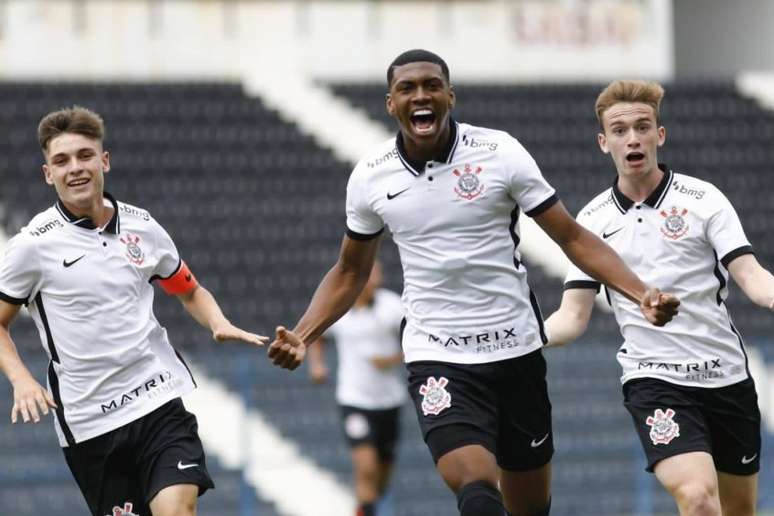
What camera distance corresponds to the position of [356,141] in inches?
806

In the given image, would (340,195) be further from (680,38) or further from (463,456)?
(463,456)

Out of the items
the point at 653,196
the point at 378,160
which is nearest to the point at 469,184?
the point at 378,160

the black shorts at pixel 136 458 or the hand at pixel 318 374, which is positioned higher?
the black shorts at pixel 136 458

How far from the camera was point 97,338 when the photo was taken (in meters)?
7.09

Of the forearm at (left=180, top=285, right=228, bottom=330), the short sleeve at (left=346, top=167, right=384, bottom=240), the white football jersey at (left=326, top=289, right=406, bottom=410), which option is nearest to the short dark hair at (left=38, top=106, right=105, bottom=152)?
the forearm at (left=180, top=285, right=228, bottom=330)

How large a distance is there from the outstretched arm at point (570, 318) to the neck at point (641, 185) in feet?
1.69

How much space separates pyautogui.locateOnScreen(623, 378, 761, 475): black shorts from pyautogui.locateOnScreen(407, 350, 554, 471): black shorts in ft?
1.49

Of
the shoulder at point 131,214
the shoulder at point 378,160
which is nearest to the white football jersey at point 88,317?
the shoulder at point 131,214

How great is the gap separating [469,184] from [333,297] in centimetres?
87

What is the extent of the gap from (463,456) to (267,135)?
45.8 ft

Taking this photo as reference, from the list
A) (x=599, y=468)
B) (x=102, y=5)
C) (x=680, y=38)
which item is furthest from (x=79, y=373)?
(x=680, y=38)

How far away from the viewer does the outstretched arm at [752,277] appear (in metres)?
6.95

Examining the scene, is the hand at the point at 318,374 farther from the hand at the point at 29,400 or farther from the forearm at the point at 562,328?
the hand at the point at 29,400

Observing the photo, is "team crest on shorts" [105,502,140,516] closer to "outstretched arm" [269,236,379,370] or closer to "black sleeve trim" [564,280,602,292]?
"outstretched arm" [269,236,379,370]
